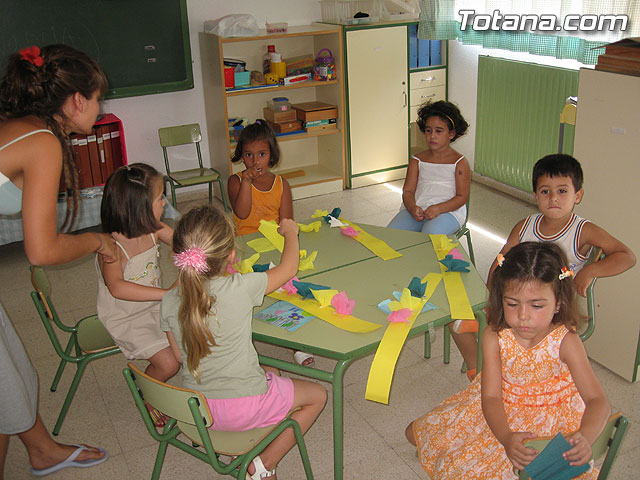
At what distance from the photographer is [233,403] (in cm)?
210

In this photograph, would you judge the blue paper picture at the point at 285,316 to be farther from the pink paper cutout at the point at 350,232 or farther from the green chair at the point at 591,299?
the green chair at the point at 591,299

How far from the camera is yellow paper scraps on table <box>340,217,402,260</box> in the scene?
9.10 feet

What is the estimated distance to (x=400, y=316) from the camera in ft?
7.32

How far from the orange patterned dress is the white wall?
4111 millimetres

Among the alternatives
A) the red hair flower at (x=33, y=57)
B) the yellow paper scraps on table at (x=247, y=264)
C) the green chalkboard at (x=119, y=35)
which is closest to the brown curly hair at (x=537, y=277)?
the yellow paper scraps on table at (x=247, y=264)

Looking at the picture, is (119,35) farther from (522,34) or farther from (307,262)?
(307,262)

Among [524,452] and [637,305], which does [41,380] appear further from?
[637,305]

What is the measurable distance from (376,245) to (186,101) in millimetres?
3217

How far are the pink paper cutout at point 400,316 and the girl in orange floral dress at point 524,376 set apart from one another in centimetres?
29

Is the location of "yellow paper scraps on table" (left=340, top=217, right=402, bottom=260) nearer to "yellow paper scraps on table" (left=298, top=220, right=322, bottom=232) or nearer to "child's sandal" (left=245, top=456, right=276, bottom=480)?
"yellow paper scraps on table" (left=298, top=220, right=322, bottom=232)

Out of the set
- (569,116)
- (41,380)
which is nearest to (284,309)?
(41,380)

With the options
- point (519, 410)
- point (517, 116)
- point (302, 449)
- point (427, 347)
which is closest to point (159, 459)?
point (302, 449)

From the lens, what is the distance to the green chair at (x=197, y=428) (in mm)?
1852

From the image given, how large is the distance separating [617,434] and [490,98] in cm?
399
